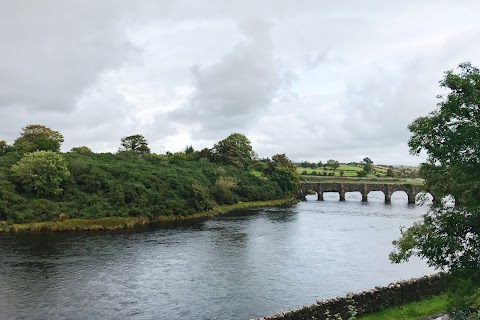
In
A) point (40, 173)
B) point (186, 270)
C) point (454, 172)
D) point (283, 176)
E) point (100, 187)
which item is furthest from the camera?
point (283, 176)

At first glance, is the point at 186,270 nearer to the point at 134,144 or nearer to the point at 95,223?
the point at 95,223

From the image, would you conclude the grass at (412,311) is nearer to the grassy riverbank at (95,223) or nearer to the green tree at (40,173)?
the grassy riverbank at (95,223)

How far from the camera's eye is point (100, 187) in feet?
274

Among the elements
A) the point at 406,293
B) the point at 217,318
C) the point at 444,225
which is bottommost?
the point at 217,318

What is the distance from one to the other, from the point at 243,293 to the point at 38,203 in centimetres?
4877

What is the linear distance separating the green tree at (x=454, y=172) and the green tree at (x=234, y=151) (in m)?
128

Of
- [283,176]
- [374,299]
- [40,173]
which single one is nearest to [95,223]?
[40,173]

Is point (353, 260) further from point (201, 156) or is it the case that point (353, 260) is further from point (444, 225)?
point (201, 156)

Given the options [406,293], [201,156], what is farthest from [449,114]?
[201,156]

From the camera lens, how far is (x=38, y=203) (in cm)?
7050

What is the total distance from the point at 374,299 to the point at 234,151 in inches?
4911

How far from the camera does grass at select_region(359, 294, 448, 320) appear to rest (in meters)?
25.2

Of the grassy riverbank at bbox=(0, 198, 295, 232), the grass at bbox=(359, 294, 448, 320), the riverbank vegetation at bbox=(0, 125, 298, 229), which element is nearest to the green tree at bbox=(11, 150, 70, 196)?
the riverbank vegetation at bbox=(0, 125, 298, 229)

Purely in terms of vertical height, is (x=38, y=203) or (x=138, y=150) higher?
(x=138, y=150)
